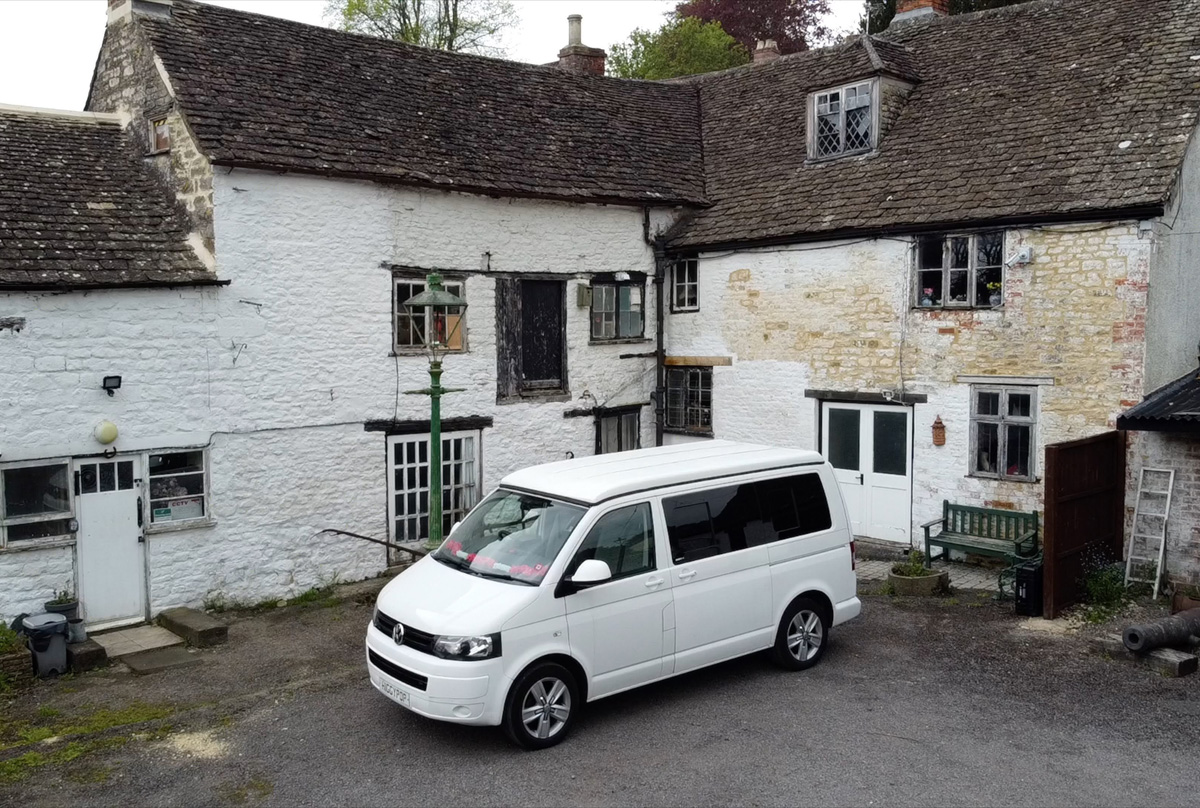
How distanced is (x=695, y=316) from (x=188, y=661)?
9909 mm

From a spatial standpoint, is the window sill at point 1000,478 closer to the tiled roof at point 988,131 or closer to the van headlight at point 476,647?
the tiled roof at point 988,131

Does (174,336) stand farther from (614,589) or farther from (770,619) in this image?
(770,619)

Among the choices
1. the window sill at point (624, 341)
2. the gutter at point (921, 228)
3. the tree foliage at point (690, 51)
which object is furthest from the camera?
the tree foliage at point (690, 51)

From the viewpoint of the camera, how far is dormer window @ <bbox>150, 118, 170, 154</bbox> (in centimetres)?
1308

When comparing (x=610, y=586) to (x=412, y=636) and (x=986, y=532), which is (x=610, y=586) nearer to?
(x=412, y=636)

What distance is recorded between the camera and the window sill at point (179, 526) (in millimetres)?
11781

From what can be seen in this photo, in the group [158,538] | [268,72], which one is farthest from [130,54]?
[158,538]

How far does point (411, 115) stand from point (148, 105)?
12.1 ft

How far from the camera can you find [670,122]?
62.4 feet

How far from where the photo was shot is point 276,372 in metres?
12.8

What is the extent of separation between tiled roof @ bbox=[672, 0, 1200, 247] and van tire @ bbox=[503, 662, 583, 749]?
8.95 metres

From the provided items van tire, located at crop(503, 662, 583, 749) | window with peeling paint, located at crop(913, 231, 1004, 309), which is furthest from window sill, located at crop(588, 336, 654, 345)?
van tire, located at crop(503, 662, 583, 749)

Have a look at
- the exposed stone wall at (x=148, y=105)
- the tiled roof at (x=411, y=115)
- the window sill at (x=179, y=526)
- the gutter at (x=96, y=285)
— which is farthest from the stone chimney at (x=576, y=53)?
the window sill at (x=179, y=526)

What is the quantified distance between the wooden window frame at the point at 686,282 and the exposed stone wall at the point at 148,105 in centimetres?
802
